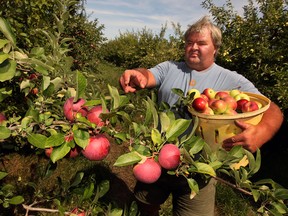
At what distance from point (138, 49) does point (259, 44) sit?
345 inches

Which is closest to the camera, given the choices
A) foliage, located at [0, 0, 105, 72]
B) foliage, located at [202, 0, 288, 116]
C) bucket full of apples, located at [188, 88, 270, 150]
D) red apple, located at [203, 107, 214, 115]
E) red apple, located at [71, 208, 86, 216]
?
red apple, located at [71, 208, 86, 216]

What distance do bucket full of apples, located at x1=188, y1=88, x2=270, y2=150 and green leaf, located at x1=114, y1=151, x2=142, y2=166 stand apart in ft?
2.15

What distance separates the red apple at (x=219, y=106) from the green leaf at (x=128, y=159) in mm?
913

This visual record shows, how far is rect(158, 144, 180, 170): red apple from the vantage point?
33.2 inches

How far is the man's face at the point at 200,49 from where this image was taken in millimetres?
2010

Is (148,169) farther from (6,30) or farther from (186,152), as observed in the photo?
(6,30)

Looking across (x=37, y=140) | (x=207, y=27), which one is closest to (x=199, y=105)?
(x=207, y=27)

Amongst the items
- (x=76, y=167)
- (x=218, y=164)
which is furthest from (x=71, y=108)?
(x=76, y=167)

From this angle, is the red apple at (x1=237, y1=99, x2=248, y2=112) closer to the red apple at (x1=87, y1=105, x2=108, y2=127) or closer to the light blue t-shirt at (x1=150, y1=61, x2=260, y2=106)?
the light blue t-shirt at (x1=150, y1=61, x2=260, y2=106)

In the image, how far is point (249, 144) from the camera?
1.38m

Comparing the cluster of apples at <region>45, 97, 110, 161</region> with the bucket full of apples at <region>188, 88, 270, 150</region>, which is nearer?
the cluster of apples at <region>45, 97, 110, 161</region>

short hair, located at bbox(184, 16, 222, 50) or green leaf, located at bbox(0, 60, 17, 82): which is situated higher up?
short hair, located at bbox(184, 16, 222, 50)

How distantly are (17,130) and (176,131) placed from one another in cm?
48

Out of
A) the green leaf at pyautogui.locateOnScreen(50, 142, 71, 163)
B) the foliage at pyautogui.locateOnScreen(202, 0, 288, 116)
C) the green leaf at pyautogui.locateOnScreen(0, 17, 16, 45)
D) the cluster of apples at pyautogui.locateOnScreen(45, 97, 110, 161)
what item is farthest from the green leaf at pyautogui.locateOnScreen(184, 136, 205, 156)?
the foliage at pyautogui.locateOnScreen(202, 0, 288, 116)
